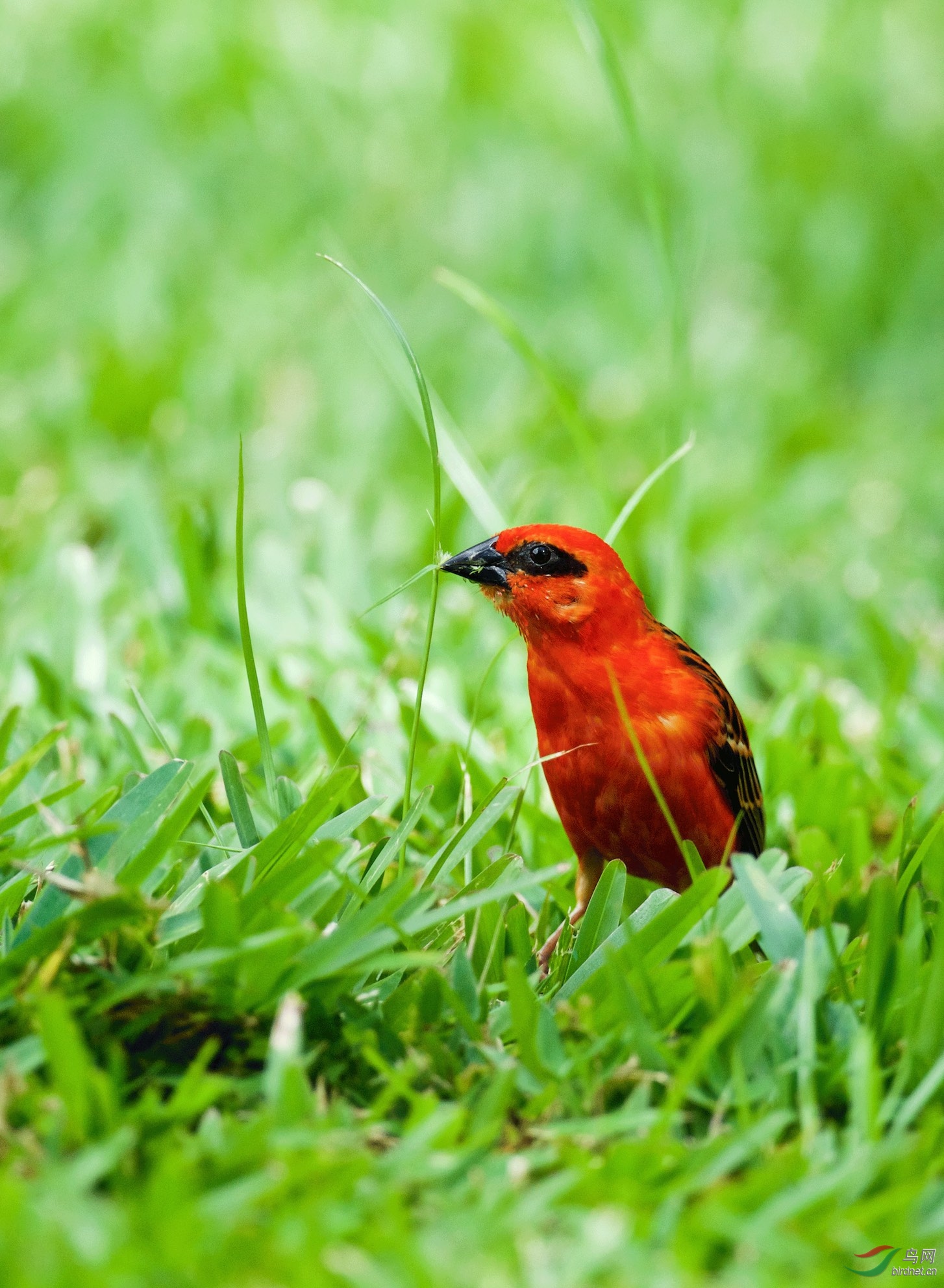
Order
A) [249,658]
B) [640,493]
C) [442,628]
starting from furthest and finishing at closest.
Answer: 1. [442,628]
2. [640,493]
3. [249,658]

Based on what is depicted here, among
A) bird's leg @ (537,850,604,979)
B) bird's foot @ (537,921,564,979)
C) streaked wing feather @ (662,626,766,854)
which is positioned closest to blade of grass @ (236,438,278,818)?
bird's foot @ (537,921,564,979)

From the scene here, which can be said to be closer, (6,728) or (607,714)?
(6,728)

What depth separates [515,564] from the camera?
2248 mm

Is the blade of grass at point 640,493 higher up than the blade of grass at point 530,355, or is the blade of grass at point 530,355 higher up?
the blade of grass at point 530,355

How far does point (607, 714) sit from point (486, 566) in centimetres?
34

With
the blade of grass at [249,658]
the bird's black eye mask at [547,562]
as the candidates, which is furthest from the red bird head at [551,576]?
the blade of grass at [249,658]

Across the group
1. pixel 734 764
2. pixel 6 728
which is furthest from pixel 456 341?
pixel 6 728

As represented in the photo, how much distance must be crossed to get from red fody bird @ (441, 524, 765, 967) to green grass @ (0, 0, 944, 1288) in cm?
10

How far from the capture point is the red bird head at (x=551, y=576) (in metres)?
2.23

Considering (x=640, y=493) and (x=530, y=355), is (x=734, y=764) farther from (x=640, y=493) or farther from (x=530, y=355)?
(x=530, y=355)

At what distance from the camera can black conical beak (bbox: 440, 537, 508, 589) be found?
2.24m

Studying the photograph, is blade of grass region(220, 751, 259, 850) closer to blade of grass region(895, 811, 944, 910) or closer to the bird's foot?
the bird's foot

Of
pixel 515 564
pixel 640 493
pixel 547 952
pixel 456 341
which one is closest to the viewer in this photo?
pixel 547 952

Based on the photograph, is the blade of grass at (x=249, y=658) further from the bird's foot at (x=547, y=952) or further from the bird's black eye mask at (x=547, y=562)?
the bird's black eye mask at (x=547, y=562)
